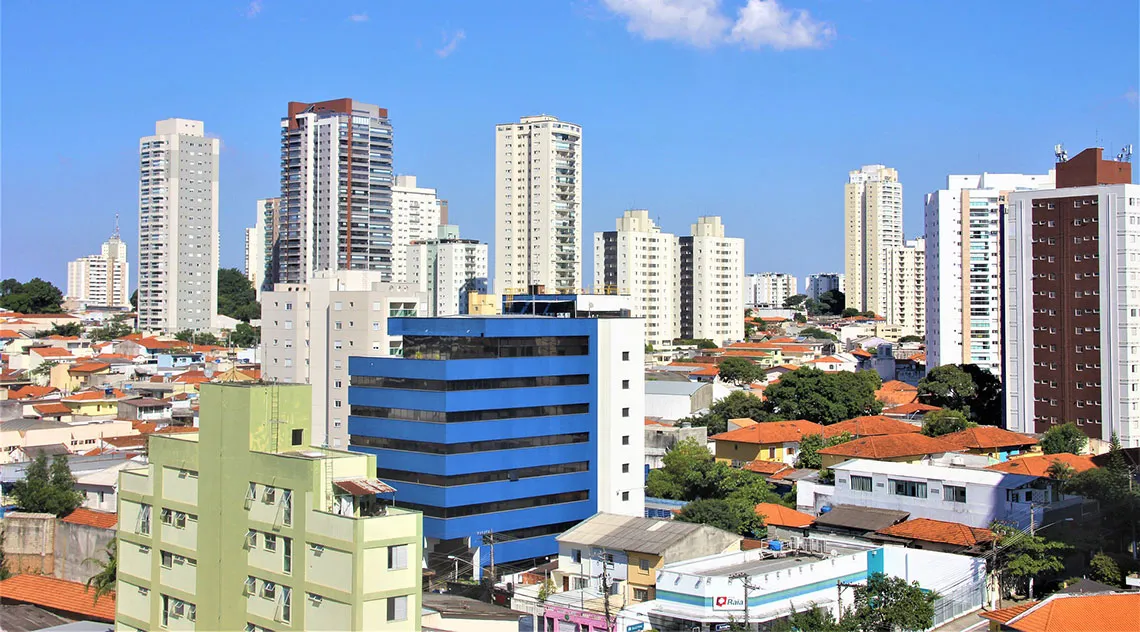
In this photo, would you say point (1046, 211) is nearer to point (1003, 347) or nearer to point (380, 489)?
point (1003, 347)

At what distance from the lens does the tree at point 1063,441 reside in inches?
1368

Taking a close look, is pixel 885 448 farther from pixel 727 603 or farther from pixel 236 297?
pixel 236 297

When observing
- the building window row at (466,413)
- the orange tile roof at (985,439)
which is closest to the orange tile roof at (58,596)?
the building window row at (466,413)

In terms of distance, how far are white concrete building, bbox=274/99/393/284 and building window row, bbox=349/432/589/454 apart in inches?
2051

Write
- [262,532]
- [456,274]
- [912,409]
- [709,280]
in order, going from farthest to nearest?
[456,274], [709,280], [912,409], [262,532]

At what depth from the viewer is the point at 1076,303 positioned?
3912 cm

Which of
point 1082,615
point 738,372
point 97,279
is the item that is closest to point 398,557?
point 1082,615

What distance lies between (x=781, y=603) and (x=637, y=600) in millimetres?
3398

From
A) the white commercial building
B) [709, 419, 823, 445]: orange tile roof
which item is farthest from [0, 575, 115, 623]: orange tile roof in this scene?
the white commercial building

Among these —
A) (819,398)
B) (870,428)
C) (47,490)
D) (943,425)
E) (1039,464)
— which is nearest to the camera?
(47,490)

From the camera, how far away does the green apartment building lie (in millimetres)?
11648

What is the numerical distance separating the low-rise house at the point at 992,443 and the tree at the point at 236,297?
7118cm

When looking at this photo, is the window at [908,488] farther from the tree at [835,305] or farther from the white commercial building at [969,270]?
the tree at [835,305]

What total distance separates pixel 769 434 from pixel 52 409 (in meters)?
25.8
